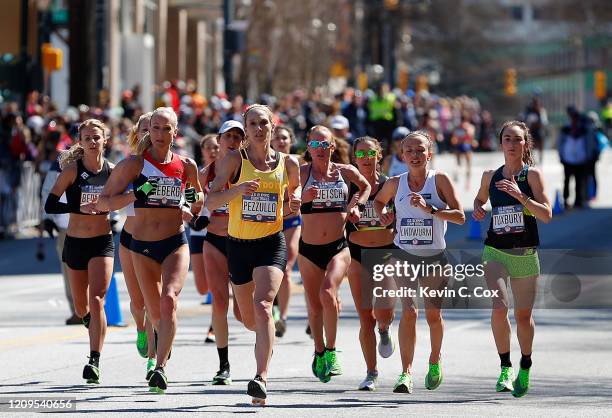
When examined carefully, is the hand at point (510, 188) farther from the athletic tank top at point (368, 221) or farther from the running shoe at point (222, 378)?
the running shoe at point (222, 378)

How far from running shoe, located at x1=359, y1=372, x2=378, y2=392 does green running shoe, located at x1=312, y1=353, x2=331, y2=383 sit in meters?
0.27

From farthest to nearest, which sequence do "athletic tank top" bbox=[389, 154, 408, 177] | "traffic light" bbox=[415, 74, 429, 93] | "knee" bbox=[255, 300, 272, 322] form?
"traffic light" bbox=[415, 74, 429, 93] < "athletic tank top" bbox=[389, 154, 408, 177] < "knee" bbox=[255, 300, 272, 322]

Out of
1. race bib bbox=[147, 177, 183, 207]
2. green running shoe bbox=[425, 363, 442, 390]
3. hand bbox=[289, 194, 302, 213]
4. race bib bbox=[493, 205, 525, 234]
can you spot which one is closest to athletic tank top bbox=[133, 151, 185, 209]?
race bib bbox=[147, 177, 183, 207]

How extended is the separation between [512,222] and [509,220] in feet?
0.08

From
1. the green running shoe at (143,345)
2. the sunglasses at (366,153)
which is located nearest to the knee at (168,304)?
the green running shoe at (143,345)

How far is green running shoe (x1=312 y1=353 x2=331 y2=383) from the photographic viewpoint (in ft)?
41.2

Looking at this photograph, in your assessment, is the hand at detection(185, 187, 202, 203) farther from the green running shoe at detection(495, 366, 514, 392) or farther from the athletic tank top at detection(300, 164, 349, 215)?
the green running shoe at detection(495, 366, 514, 392)

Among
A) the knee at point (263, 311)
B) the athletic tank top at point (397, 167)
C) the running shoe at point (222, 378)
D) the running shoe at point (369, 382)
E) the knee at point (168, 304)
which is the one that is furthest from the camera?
the athletic tank top at point (397, 167)

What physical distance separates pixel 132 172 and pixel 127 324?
5.25 metres

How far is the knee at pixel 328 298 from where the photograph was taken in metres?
12.6

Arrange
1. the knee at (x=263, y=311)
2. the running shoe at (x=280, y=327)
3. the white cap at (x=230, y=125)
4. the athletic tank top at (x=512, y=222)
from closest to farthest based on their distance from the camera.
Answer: the knee at (x=263, y=311)
the athletic tank top at (x=512, y=222)
the white cap at (x=230, y=125)
the running shoe at (x=280, y=327)

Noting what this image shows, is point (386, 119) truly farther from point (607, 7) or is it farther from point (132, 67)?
point (607, 7)

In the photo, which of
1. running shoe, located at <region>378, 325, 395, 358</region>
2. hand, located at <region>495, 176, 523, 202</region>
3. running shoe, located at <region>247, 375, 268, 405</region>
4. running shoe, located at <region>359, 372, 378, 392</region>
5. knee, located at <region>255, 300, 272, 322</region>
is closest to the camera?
running shoe, located at <region>247, 375, 268, 405</region>

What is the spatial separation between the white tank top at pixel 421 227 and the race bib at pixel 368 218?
2.54ft
